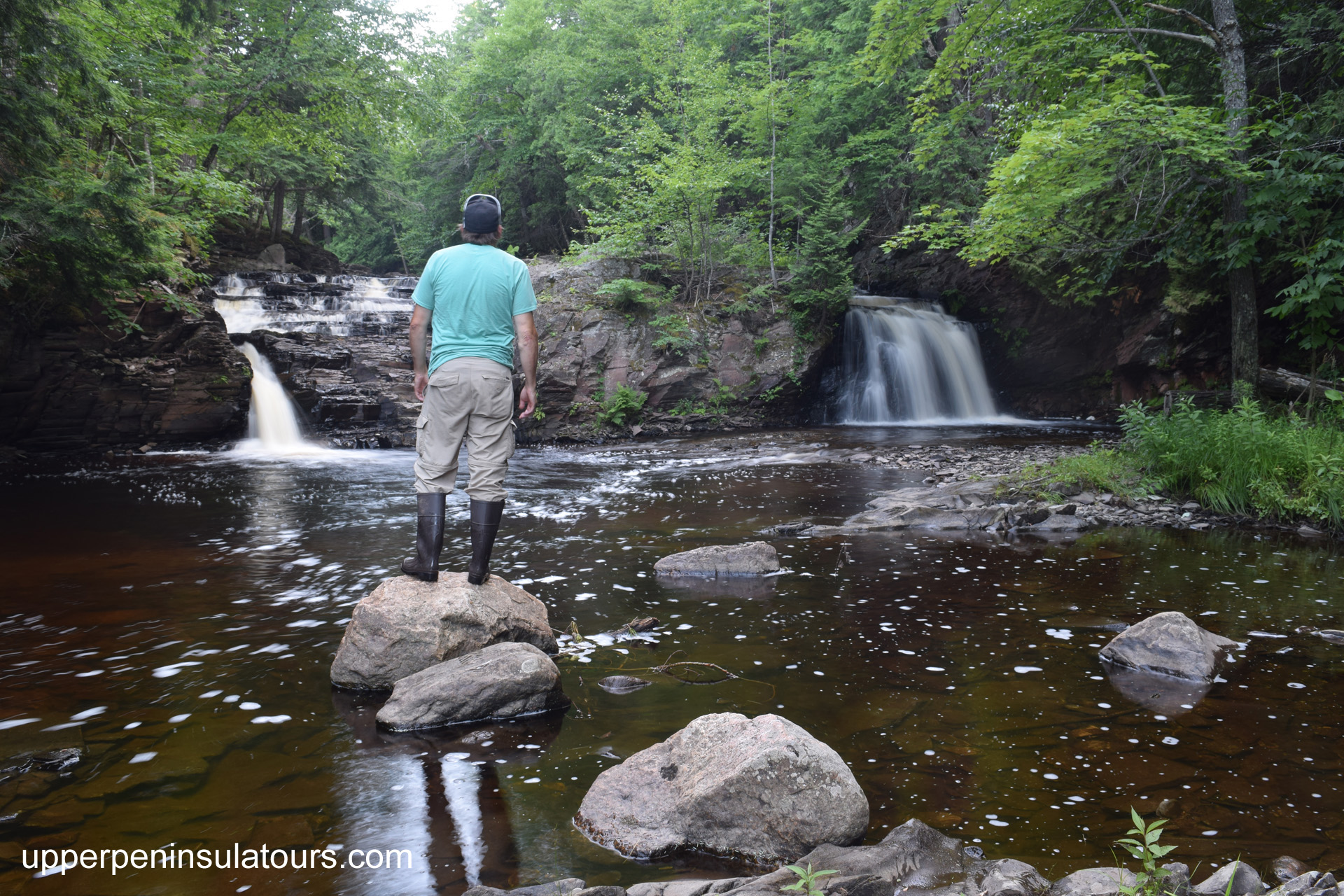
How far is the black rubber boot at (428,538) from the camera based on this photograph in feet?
14.8

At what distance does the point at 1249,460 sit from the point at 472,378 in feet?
27.3

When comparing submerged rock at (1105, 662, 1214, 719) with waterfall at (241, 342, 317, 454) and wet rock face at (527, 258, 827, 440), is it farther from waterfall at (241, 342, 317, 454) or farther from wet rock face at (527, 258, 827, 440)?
waterfall at (241, 342, 317, 454)

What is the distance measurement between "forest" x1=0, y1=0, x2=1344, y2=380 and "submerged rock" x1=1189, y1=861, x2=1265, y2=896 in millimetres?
8827

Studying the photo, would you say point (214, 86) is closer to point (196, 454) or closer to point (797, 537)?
point (196, 454)

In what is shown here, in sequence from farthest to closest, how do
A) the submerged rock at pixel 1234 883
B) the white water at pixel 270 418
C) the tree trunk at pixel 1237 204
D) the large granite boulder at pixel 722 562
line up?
the white water at pixel 270 418 → the tree trunk at pixel 1237 204 → the large granite boulder at pixel 722 562 → the submerged rock at pixel 1234 883

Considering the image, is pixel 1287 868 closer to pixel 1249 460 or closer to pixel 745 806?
pixel 745 806

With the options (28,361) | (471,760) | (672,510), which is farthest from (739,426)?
(471,760)

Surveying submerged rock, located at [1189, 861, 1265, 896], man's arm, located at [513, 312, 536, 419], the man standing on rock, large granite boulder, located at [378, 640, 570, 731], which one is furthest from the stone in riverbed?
man's arm, located at [513, 312, 536, 419]

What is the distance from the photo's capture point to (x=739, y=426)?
19984 mm

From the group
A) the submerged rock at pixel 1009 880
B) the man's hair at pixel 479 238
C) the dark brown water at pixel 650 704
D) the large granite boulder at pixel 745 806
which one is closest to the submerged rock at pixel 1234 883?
the dark brown water at pixel 650 704

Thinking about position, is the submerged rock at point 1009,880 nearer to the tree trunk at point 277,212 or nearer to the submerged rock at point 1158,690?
the submerged rock at point 1158,690

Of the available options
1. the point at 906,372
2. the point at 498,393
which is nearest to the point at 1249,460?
the point at 498,393

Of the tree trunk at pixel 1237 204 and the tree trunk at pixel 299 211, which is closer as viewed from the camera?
the tree trunk at pixel 1237 204

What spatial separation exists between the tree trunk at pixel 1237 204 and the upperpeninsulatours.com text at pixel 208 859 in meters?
11.3
